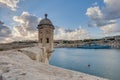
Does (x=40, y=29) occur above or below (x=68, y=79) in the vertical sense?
above

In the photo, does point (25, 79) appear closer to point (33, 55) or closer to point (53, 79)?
point (53, 79)

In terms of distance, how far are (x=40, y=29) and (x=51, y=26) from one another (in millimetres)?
884

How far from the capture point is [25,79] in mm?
2447

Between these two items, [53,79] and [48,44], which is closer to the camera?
[53,79]

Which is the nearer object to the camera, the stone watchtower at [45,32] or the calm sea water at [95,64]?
the stone watchtower at [45,32]

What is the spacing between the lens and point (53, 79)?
2.49 m

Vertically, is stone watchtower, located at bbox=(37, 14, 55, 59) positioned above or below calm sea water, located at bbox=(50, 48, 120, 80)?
above

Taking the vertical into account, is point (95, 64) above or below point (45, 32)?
below

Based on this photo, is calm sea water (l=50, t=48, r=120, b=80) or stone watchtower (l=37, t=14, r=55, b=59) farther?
calm sea water (l=50, t=48, r=120, b=80)

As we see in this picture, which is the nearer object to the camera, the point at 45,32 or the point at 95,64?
the point at 45,32

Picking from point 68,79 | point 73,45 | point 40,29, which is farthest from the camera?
point 73,45

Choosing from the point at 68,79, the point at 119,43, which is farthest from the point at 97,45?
the point at 68,79

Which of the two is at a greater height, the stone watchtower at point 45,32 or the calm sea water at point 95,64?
the stone watchtower at point 45,32

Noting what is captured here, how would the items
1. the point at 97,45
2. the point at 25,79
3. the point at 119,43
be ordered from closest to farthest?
the point at 25,79, the point at 119,43, the point at 97,45
